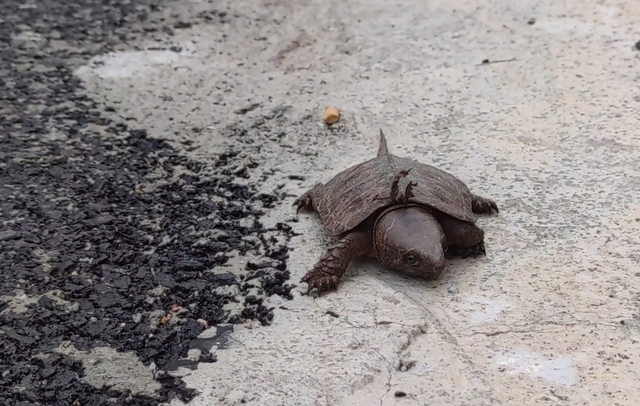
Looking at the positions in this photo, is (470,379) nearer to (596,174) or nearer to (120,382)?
(120,382)

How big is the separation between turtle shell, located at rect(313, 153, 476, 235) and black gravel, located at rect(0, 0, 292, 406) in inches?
11.0

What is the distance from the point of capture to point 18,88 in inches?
191

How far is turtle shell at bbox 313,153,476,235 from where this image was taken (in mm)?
3115

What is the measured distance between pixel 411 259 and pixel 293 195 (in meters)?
1.03

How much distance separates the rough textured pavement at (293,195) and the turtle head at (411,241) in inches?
4.5

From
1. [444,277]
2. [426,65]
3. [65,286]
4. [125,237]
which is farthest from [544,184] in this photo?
[65,286]

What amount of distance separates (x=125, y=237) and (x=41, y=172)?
84 centimetres

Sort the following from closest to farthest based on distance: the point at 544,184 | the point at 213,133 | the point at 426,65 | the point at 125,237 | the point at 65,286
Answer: the point at 65,286, the point at 125,237, the point at 544,184, the point at 213,133, the point at 426,65

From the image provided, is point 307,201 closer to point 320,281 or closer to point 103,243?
point 320,281

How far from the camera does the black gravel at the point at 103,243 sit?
8.79ft

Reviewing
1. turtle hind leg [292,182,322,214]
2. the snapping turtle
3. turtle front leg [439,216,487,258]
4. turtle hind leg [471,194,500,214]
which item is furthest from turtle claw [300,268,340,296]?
turtle hind leg [471,194,500,214]

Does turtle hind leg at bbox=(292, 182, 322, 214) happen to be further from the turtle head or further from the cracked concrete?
the turtle head

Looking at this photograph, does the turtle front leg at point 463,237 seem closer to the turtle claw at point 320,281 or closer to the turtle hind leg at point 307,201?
the turtle claw at point 320,281

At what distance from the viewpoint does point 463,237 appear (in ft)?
10.3
